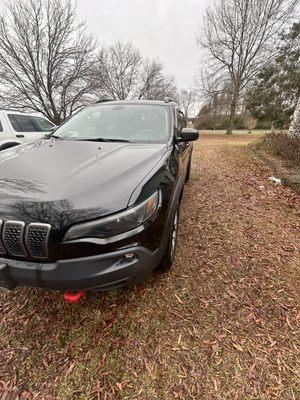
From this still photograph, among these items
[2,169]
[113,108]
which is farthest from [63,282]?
[113,108]

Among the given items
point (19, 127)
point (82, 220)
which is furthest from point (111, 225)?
point (19, 127)

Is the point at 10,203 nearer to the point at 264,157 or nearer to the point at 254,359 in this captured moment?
the point at 254,359

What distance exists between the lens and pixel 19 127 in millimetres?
6824

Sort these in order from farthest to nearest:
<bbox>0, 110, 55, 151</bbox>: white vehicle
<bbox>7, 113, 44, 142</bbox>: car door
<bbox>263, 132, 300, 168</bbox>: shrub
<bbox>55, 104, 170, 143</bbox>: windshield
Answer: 1. <bbox>7, 113, 44, 142</bbox>: car door
2. <bbox>0, 110, 55, 151</bbox>: white vehicle
3. <bbox>263, 132, 300, 168</bbox>: shrub
4. <bbox>55, 104, 170, 143</bbox>: windshield

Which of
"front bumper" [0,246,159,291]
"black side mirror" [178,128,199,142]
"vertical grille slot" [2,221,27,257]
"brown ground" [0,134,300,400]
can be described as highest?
"black side mirror" [178,128,199,142]

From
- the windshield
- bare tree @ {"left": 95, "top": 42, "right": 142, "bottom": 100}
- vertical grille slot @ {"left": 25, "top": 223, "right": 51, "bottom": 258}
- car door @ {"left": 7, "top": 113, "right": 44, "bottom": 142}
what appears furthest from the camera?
bare tree @ {"left": 95, "top": 42, "right": 142, "bottom": 100}

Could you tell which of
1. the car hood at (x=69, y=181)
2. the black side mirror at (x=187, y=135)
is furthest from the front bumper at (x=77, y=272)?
the black side mirror at (x=187, y=135)

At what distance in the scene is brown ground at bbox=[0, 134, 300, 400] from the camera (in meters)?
1.52

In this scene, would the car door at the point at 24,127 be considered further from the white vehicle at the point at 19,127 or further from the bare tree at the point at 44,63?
the bare tree at the point at 44,63

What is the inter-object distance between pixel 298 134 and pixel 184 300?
6236 millimetres

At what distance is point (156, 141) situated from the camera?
2613 mm

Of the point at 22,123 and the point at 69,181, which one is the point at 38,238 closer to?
the point at 69,181

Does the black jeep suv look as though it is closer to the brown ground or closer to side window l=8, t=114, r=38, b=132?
the brown ground

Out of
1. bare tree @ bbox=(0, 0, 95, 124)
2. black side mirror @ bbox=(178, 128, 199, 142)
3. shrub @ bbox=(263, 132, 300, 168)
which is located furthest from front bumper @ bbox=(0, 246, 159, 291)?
bare tree @ bbox=(0, 0, 95, 124)
